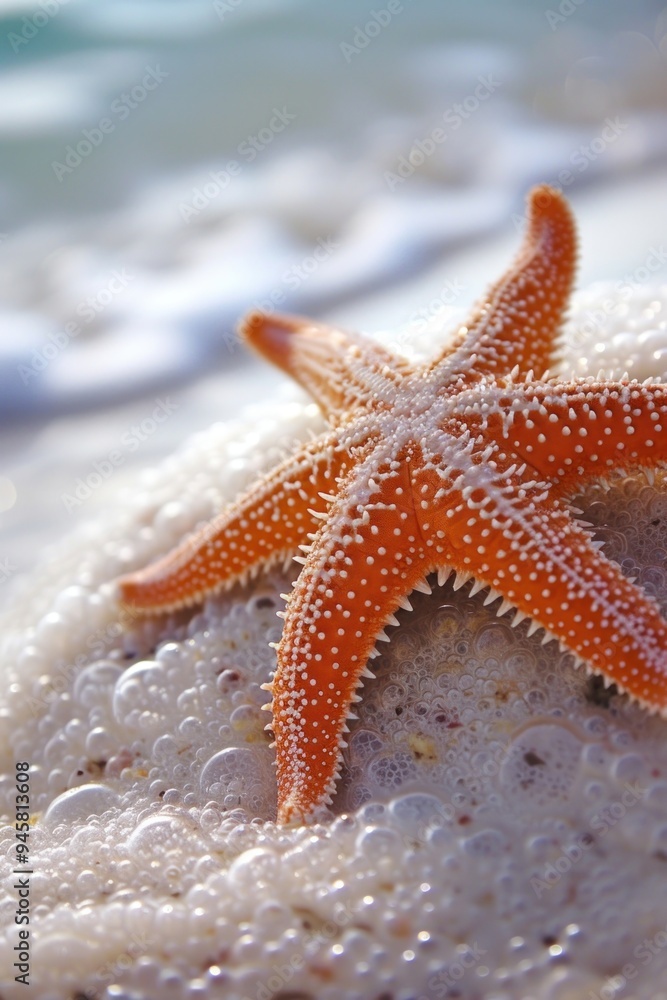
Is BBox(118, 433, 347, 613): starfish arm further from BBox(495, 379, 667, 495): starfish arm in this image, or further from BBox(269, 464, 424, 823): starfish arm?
BBox(495, 379, 667, 495): starfish arm

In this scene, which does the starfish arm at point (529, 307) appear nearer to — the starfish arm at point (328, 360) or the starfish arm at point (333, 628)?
the starfish arm at point (328, 360)

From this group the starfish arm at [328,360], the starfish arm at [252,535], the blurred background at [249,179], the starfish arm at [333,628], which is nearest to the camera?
the starfish arm at [333,628]

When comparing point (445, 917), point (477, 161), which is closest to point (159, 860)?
point (445, 917)

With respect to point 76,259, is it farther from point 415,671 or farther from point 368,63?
point 415,671

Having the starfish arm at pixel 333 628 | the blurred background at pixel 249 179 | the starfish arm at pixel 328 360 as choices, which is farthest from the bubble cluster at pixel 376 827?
the blurred background at pixel 249 179

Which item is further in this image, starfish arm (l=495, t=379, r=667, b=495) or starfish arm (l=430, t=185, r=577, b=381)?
starfish arm (l=430, t=185, r=577, b=381)

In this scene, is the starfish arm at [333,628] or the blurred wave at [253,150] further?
the blurred wave at [253,150]

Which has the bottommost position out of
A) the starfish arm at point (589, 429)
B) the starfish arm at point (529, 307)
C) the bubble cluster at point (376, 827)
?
the bubble cluster at point (376, 827)

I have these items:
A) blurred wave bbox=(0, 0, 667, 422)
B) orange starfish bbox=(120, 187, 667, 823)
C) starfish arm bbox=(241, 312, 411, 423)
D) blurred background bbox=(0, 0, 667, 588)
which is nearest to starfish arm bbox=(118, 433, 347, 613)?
orange starfish bbox=(120, 187, 667, 823)
